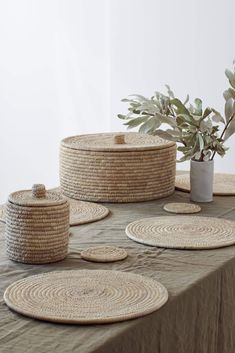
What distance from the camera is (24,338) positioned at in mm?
1086

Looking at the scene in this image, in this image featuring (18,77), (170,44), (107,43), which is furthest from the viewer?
(18,77)

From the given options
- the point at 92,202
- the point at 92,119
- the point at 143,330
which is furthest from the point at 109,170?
the point at 92,119

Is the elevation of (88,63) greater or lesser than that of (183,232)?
greater

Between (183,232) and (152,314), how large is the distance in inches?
18.9

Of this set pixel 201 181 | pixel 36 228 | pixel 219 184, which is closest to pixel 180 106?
pixel 201 181

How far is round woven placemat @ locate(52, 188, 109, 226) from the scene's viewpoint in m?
1.74

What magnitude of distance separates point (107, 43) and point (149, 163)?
77.5 inches

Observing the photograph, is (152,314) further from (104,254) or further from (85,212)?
(85,212)

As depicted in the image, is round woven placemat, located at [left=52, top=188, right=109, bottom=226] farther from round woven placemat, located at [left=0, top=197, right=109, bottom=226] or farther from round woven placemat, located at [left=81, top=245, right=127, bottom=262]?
round woven placemat, located at [left=81, top=245, right=127, bottom=262]

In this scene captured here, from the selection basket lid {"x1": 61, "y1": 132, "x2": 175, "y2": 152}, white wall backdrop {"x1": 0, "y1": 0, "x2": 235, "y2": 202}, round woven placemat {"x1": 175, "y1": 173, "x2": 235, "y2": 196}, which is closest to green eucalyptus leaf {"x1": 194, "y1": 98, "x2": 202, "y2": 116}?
basket lid {"x1": 61, "y1": 132, "x2": 175, "y2": 152}

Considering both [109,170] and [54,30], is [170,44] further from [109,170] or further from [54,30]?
[109,170]

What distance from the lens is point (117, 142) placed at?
80.7 inches

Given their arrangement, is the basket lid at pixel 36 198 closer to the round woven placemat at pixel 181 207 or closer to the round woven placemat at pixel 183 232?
the round woven placemat at pixel 183 232

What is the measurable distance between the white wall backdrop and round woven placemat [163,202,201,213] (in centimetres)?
162
